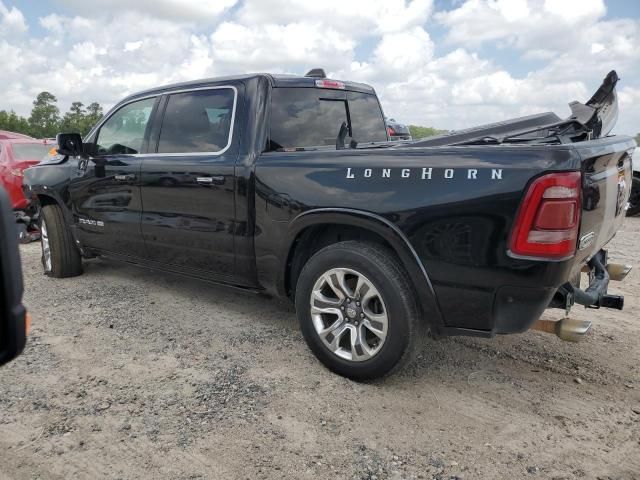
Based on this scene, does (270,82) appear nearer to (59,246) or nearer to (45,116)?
(59,246)

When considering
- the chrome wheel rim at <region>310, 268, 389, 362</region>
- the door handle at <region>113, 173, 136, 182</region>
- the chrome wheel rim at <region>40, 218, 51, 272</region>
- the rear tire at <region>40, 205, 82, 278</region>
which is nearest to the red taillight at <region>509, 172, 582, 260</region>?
the chrome wheel rim at <region>310, 268, 389, 362</region>

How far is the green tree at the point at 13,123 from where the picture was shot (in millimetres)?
41144

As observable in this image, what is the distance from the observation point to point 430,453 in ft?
8.13

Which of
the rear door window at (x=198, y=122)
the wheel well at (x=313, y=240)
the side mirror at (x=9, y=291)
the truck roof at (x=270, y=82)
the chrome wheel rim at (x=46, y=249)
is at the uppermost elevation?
the truck roof at (x=270, y=82)

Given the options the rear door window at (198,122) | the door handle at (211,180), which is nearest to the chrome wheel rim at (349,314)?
the door handle at (211,180)

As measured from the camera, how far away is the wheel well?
3.16 m

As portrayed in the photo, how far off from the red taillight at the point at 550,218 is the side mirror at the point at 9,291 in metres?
2.01

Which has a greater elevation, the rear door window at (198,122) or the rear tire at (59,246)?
the rear door window at (198,122)

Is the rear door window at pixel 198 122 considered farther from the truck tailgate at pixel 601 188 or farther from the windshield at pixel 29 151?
the windshield at pixel 29 151

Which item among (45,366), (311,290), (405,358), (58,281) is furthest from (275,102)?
(58,281)

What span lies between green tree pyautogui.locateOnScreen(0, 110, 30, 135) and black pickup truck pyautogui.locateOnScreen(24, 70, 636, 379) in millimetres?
43406

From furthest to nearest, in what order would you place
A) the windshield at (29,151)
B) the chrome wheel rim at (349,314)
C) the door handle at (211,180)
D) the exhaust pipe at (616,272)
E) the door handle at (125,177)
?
1. the windshield at (29,151)
2. the door handle at (125,177)
3. the door handle at (211,180)
4. the exhaust pipe at (616,272)
5. the chrome wheel rim at (349,314)

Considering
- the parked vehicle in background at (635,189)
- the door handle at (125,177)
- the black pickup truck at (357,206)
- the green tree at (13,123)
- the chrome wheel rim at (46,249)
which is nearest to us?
the black pickup truck at (357,206)

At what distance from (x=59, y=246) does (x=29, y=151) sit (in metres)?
4.36
